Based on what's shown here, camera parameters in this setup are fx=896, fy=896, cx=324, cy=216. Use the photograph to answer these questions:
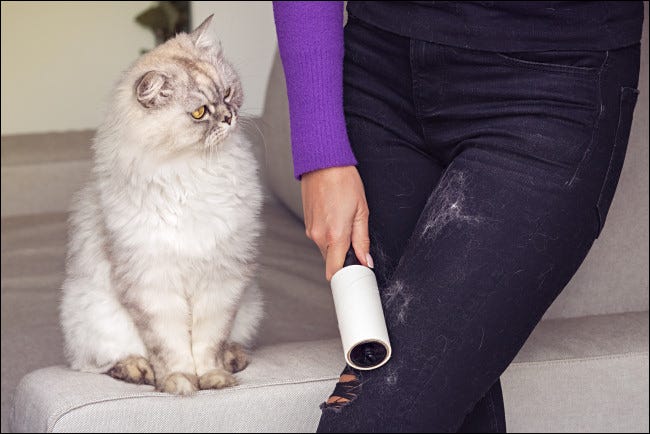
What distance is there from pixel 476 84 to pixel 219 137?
0.48m

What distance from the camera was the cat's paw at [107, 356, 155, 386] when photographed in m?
1.57

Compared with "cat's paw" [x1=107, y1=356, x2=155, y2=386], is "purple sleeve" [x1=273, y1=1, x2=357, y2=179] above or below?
above

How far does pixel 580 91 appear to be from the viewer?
128 centimetres

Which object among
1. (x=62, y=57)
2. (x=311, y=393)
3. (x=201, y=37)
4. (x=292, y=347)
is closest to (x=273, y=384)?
(x=311, y=393)

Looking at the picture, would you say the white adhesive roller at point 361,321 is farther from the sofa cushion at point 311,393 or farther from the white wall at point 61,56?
the white wall at point 61,56

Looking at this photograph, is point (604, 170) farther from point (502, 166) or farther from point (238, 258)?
point (238, 258)

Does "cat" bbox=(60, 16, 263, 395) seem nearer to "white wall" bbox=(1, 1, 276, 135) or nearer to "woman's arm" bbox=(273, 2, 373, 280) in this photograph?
"woman's arm" bbox=(273, 2, 373, 280)

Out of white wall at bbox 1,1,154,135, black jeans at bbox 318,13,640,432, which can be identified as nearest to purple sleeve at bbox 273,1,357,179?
black jeans at bbox 318,13,640,432

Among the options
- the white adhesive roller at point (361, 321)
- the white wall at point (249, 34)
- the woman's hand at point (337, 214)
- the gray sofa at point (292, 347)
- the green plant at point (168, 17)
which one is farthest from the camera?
the green plant at point (168, 17)

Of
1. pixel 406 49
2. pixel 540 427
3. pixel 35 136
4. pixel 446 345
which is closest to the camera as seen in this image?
pixel 446 345

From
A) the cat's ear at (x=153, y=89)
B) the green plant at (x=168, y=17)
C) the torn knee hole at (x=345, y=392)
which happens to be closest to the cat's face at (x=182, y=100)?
the cat's ear at (x=153, y=89)

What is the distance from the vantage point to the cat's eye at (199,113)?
5.05 feet

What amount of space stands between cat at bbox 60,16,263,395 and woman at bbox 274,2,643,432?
234 millimetres

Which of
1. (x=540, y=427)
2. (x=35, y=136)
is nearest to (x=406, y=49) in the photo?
(x=540, y=427)
